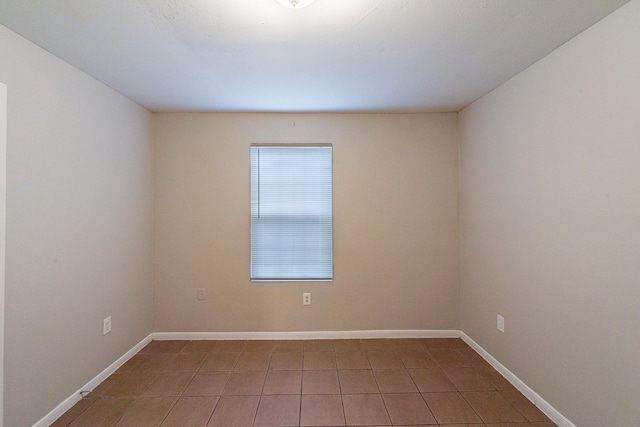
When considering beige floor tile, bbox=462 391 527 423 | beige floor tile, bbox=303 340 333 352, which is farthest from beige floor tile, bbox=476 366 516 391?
beige floor tile, bbox=303 340 333 352

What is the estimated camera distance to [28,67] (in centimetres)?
186

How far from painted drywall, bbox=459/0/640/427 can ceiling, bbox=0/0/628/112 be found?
23 centimetres

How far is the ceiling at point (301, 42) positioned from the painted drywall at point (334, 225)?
569 millimetres

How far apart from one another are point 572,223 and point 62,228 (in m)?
3.29

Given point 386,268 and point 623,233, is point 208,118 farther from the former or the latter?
point 623,233

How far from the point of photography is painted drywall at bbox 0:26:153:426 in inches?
70.0

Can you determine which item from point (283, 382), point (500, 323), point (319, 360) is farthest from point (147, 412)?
point (500, 323)

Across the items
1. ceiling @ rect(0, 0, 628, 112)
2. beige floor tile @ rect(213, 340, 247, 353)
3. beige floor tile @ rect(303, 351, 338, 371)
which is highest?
ceiling @ rect(0, 0, 628, 112)

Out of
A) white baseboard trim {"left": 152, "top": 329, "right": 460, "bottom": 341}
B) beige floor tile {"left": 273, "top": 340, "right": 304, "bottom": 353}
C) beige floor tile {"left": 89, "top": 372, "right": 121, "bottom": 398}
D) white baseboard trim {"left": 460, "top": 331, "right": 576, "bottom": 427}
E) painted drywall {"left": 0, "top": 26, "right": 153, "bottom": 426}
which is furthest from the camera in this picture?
white baseboard trim {"left": 152, "top": 329, "right": 460, "bottom": 341}

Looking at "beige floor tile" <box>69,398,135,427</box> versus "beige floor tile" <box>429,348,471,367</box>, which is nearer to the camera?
"beige floor tile" <box>69,398,135,427</box>

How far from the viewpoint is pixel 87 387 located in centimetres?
232

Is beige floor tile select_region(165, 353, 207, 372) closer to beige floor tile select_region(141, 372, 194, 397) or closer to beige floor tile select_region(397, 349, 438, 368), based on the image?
beige floor tile select_region(141, 372, 194, 397)

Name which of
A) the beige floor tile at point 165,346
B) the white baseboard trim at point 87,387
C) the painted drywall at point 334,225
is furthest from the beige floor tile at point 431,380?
the white baseboard trim at point 87,387

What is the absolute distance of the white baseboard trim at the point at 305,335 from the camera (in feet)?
10.8
